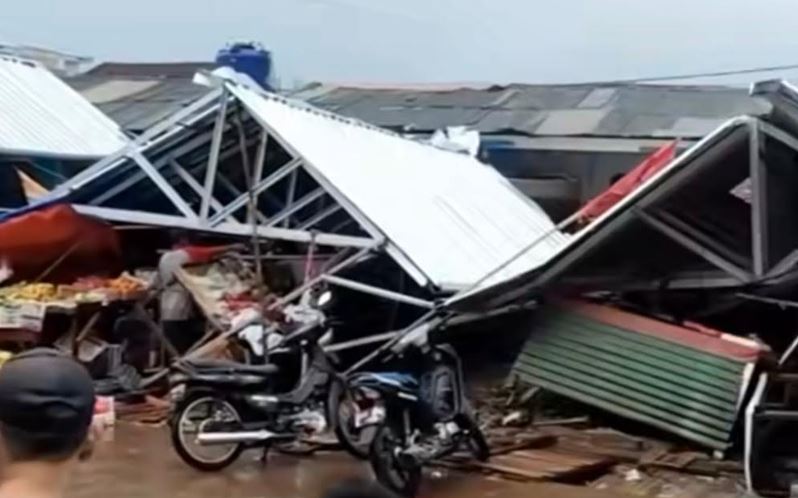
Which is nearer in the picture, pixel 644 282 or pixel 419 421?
pixel 419 421

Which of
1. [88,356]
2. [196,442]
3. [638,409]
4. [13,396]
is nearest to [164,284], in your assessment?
[88,356]

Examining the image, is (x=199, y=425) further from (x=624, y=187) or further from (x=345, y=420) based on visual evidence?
(x=624, y=187)

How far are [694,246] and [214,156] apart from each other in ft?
15.0

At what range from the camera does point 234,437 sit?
8992 mm

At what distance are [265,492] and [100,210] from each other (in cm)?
533

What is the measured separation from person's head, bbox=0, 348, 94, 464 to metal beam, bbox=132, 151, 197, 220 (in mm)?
10392

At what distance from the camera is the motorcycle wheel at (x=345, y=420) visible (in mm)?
9266

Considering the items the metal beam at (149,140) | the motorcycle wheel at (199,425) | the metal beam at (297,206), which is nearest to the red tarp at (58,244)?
the metal beam at (149,140)

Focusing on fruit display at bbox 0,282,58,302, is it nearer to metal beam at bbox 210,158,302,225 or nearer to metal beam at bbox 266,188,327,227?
metal beam at bbox 210,158,302,225

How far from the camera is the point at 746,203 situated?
1126cm

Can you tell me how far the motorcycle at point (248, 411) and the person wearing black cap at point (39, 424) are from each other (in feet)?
22.1

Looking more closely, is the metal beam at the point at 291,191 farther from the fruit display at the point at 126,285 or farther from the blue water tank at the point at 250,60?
the blue water tank at the point at 250,60

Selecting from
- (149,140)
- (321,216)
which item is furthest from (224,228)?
(149,140)

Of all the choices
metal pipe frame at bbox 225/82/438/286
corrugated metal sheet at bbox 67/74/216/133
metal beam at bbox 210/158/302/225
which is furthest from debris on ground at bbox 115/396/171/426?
corrugated metal sheet at bbox 67/74/216/133
